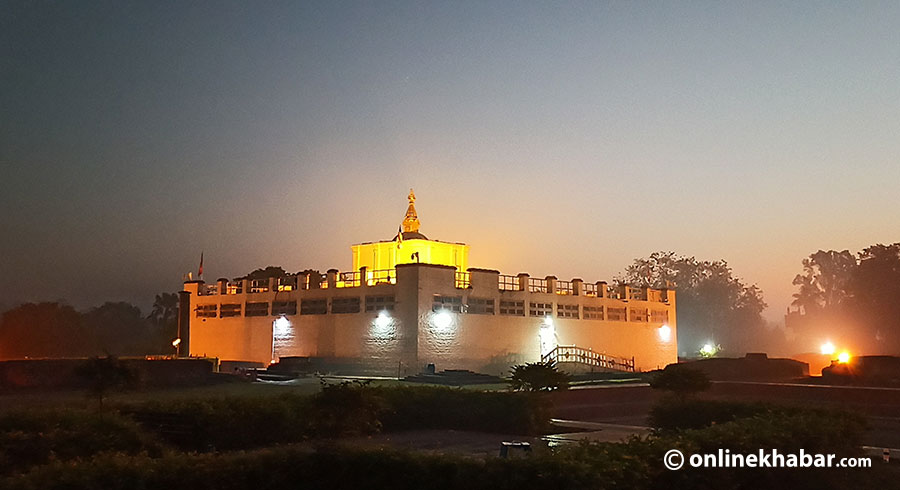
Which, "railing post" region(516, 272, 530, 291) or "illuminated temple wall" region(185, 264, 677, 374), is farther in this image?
"railing post" region(516, 272, 530, 291)

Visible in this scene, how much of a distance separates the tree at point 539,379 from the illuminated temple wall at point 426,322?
18.5m

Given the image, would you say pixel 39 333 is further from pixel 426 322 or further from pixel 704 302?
pixel 704 302

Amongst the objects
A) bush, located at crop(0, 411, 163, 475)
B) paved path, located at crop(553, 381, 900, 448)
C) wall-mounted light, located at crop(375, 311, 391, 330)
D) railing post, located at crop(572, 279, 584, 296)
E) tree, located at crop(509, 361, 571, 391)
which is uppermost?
railing post, located at crop(572, 279, 584, 296)

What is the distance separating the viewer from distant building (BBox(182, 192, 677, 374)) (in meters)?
37.5

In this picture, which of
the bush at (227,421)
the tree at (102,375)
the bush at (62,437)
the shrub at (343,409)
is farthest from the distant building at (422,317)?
the bush at (62,437)

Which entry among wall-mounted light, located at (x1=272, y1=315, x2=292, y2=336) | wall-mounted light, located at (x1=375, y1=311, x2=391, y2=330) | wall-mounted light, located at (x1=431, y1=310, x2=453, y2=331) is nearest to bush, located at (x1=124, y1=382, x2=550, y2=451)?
wall-mounted light, located at (x1=431, y1=310, x2=453, y2=331)

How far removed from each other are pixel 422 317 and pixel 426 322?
33 centimetres

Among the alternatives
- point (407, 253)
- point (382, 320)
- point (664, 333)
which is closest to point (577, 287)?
point (664, 333)

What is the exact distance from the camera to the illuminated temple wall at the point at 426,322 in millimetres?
37344

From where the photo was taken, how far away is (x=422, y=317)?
36.9 m

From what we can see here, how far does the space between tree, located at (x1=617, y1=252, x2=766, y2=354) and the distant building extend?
33970mm

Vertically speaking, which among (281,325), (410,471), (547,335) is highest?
(281,325)

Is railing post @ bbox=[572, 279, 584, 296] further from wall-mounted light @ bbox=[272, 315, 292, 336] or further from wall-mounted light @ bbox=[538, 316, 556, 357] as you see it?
wall-mounted light @ bbox=[272, 315, 292, 336]

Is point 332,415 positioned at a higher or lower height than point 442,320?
lower
